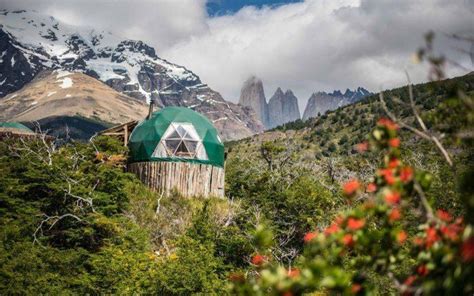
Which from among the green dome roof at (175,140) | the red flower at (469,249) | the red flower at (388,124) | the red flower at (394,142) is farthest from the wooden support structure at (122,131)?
the red flower at (469,249)

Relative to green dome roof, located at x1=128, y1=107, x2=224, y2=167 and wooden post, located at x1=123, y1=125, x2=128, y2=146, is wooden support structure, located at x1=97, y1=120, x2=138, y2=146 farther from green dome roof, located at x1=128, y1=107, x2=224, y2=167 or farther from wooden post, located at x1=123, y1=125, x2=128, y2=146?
green dome roof, located at x1=128, y1=107, x2=224, y2=167

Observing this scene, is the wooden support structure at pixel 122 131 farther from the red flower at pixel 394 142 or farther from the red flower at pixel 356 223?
the red flower at pixel 356 223

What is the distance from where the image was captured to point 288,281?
3.36 metres

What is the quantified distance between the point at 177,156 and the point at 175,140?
1302 millimetres

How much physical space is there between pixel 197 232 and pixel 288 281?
17088mm

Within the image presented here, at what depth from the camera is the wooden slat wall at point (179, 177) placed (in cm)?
2886

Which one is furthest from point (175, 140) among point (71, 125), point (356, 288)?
point (71, 125)

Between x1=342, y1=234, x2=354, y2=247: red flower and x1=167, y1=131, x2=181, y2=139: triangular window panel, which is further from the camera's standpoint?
x1=167, y1=131, x2=181, y2=139: triangular window panel

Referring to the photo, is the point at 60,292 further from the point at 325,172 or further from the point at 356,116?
the point at 356,116

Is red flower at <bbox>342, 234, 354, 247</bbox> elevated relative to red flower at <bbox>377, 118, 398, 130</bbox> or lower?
lower

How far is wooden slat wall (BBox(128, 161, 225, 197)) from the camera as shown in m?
28.9

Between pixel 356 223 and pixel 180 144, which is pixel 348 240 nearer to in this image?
pixel 356 223

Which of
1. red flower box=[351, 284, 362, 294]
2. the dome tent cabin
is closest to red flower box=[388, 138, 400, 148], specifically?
red flower box=[351, 284, 362, 294]

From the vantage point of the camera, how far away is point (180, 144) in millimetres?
30156
